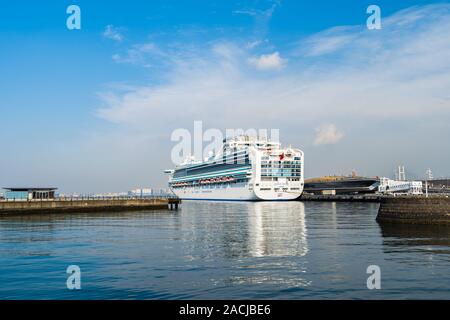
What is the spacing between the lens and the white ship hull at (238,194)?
101625 mm

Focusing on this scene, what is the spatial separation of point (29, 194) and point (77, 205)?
340 inches

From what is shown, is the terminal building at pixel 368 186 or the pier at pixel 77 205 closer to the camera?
the pier at pixel 77 205

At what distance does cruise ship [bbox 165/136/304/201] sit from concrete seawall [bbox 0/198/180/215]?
2837 centimetres

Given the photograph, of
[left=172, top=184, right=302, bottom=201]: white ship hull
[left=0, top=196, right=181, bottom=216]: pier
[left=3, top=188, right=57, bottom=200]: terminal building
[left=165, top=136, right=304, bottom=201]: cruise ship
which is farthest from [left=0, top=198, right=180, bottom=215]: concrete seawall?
[left=165, top=136, right=304, bottom=201]: cruise ship

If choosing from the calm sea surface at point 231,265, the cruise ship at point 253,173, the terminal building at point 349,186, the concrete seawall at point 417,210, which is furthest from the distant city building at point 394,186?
the calm sea surface at point 231,265

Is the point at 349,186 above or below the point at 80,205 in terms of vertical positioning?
above

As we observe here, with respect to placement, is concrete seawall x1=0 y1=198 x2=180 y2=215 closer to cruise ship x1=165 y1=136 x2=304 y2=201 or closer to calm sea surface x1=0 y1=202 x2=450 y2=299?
cruise ship x1=165 y1=136 x2=304 y2=201

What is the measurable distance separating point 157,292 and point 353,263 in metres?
9.82

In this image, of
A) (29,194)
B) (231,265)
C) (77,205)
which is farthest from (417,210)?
(29,194)

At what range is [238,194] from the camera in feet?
361

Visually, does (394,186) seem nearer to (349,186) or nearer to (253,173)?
(349,186)

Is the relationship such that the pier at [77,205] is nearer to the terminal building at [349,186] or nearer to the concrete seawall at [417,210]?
the concrete seawall at [417,210]

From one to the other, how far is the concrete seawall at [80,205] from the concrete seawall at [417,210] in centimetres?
4795
